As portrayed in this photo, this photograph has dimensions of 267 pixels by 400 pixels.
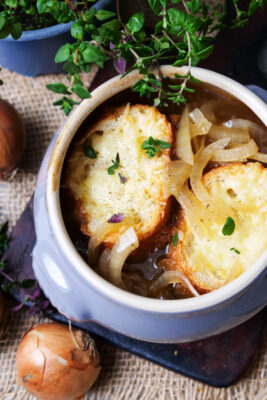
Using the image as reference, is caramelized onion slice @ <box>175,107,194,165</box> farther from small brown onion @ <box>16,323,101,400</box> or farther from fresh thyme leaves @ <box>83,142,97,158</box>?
small brown onion @ <box>16,323,101,400</box>

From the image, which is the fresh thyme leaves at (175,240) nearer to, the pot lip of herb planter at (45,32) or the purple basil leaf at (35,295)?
the purple basil leaf at (35,295)

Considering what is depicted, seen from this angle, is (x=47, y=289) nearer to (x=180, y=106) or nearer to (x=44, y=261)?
(x=44, y=261)

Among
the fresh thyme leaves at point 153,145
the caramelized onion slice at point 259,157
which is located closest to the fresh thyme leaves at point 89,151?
the fresh thyme leaves at point 153,145

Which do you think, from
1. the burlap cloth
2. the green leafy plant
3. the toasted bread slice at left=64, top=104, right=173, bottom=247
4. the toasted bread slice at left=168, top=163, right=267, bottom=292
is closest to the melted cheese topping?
the toasted bread slice at left=168, top=163, right=267, bottom=292

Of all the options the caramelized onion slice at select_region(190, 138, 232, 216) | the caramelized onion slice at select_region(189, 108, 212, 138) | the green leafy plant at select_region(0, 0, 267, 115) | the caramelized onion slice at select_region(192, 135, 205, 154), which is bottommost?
the caramelized onion slice at select_region(190, 138, 232, 216)

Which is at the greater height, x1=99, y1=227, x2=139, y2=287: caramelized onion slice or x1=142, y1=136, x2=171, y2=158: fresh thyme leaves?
x1=142, y1=136, x2=171, y2=158: fresh thyme leaves

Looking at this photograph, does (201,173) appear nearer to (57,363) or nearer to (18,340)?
(57,363)
